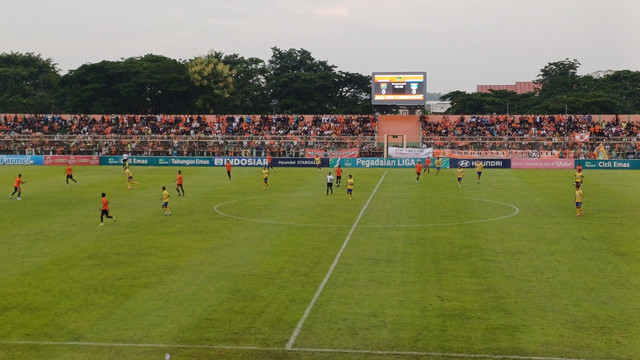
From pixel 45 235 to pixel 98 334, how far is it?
14783 mm

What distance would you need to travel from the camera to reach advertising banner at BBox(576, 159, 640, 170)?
6588cm

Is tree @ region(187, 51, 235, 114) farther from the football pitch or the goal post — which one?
the football pitch

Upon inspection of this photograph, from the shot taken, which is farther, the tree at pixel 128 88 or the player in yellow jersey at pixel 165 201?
the tree at pixel 128 88

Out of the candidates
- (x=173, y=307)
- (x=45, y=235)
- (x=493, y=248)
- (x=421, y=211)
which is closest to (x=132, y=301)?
(x=173, y=307)

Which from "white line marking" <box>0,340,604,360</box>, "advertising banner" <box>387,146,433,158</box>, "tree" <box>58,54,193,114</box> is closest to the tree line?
"tree" <box>58,54,193,114</box>

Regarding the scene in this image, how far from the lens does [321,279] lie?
22.0 m

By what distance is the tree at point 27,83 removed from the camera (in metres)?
122

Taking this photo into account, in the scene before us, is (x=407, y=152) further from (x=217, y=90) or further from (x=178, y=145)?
(x=217, y=90)

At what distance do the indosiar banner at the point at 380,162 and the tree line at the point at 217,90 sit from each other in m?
44.6

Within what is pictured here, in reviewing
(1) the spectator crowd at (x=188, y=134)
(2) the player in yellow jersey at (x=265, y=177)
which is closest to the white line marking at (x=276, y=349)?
(2) the player in yellow jersey at (x=265, y=177)

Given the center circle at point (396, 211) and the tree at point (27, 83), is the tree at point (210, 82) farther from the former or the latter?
the center circle at point (396, 211)

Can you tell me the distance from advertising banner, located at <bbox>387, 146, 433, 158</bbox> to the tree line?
39.1 meters

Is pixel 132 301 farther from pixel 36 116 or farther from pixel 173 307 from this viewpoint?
pixel 36 116

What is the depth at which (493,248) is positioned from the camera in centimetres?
2680
